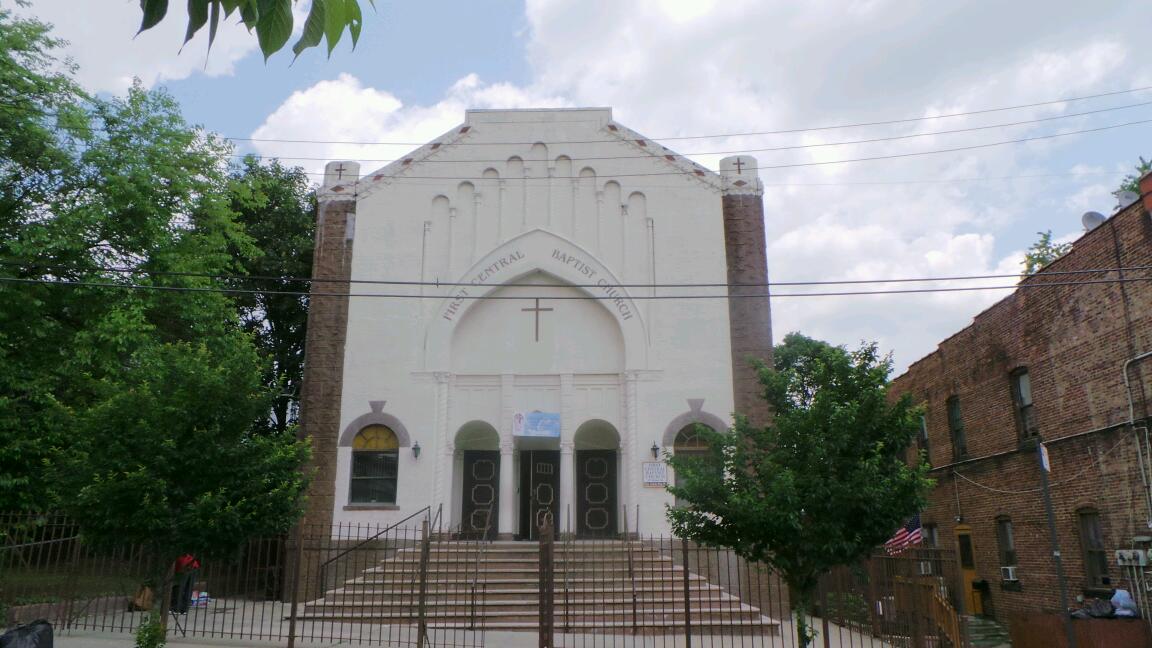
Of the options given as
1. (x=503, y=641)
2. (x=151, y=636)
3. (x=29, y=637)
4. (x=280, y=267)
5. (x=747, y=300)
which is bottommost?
(x=503, y=641)

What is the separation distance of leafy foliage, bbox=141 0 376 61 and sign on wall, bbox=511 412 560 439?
54.4 ft

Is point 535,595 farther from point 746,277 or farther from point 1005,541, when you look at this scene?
point 1005,541

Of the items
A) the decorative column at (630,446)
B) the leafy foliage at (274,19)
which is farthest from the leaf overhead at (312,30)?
the decorative column at (630,446)

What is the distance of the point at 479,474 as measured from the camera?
19.4 metres

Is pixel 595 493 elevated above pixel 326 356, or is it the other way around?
pixel 326 356

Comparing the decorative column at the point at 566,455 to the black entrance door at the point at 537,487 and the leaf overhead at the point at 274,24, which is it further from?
the leaf overhead at the point at 274,24

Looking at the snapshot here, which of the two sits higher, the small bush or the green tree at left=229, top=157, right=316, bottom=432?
the green tree at left=229, top=157, right=316, bottom=432

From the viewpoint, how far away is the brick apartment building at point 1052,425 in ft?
46.4

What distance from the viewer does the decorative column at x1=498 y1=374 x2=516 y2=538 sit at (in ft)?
60.2

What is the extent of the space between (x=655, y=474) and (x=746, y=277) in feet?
16.4

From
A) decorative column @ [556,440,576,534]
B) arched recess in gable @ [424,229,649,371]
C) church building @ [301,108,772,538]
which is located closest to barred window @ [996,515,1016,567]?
church building @ [301,108,772,538]

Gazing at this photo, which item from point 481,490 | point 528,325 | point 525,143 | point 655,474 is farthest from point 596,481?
point 525,143

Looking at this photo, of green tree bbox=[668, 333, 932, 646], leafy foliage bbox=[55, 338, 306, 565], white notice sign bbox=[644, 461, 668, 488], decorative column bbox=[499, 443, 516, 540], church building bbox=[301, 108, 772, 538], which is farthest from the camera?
church building bbox=[301, 108, 772, 538]

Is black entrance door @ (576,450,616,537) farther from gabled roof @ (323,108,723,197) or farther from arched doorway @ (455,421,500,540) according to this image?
gabled roof @ (323,108,723,197)
